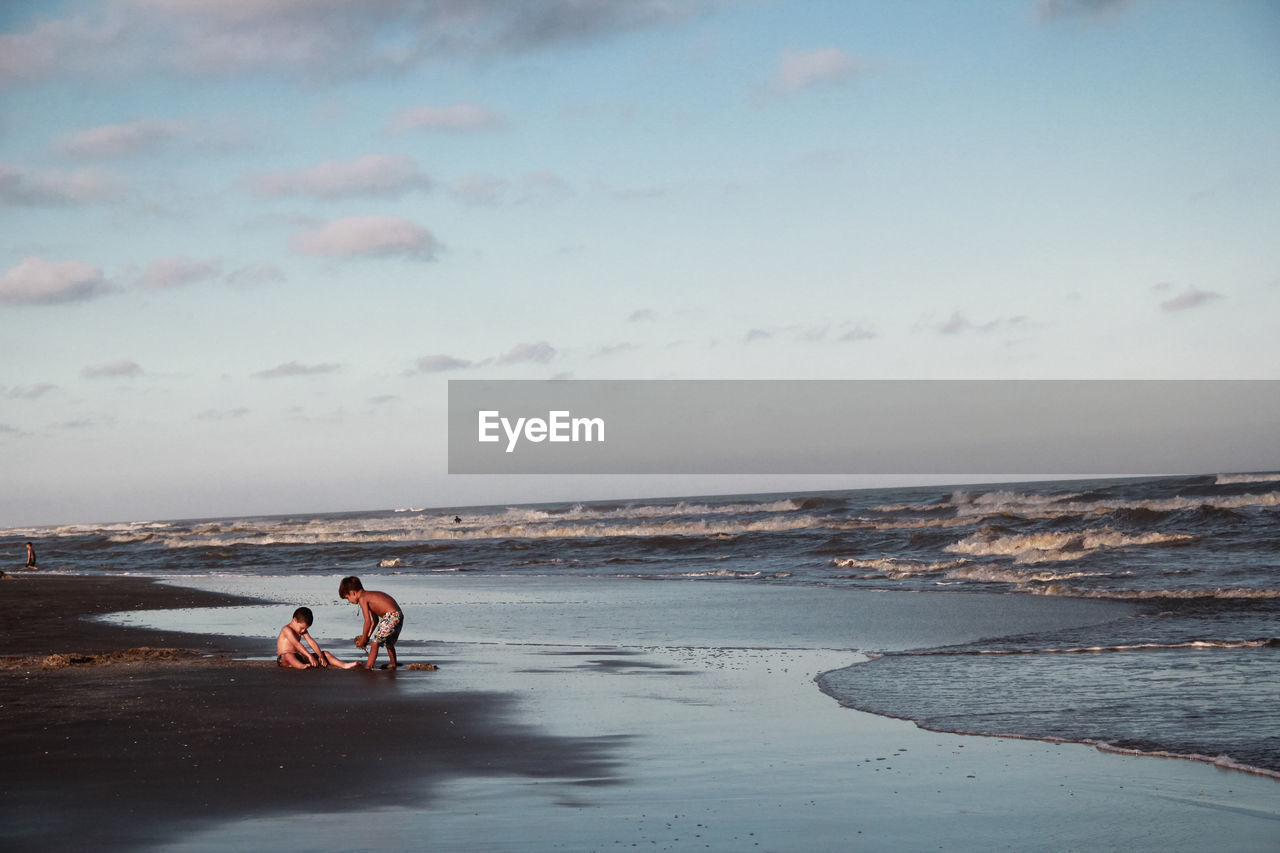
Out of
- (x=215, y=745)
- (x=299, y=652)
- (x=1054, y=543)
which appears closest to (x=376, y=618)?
(x=299, y=652)

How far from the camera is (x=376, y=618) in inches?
501

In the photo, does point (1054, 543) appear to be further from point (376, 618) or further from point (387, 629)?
point (387, 629)

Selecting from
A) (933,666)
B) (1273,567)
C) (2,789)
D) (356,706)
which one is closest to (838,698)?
(933,666)

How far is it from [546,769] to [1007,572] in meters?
18.2

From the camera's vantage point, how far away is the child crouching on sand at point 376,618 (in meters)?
12.3

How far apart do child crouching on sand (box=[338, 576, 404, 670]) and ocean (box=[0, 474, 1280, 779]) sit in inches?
183

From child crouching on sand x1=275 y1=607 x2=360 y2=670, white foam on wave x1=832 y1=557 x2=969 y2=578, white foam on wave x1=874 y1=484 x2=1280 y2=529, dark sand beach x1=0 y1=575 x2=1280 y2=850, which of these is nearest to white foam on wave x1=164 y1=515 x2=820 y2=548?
white foam on wave x1=874 y1=484 x2=1280 y2=529

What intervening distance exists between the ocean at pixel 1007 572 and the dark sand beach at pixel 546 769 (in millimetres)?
959

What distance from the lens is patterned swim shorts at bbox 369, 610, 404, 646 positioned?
1243cm

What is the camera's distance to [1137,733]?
8.20 m

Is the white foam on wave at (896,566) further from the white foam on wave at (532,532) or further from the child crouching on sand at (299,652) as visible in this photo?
the child crouching on sand at (299,652)

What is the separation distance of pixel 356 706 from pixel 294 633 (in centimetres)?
290

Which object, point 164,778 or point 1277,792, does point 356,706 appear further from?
point 1277,792

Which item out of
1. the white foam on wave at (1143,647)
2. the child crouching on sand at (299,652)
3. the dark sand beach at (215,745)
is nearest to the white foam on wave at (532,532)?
the white foam on wave at (1143,647)
